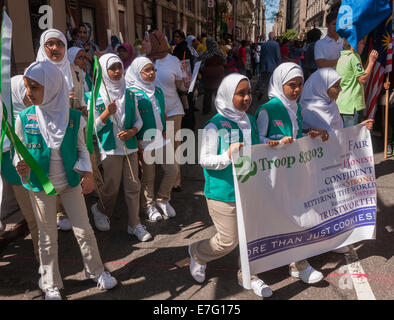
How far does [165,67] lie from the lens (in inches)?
189

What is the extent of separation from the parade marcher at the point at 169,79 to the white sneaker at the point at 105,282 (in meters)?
1.89

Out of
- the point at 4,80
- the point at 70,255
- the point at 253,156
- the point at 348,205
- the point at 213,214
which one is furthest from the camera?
the point at 70,255

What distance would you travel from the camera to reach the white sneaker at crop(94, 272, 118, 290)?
3.09 m

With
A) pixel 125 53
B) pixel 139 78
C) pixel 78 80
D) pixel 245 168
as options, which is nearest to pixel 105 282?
pixel 245 168

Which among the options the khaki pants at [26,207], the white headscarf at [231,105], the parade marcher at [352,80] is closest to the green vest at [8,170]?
the khaki pants at [26,207]

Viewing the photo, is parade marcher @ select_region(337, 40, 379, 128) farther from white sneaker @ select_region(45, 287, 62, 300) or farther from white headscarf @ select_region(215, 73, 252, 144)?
white sneaker @ select_region(45, 287, 62, 300)

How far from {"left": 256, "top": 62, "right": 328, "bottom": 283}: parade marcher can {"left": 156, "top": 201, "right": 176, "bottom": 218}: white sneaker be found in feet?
5.84

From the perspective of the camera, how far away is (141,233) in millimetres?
3969

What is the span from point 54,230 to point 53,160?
0.54 m

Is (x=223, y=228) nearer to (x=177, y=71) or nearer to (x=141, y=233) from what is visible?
(x=141, y=233)

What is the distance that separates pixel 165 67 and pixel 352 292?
3.28 meters

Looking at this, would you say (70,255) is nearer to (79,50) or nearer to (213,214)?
(213,214)

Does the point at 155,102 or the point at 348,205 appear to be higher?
the point at 155,102
